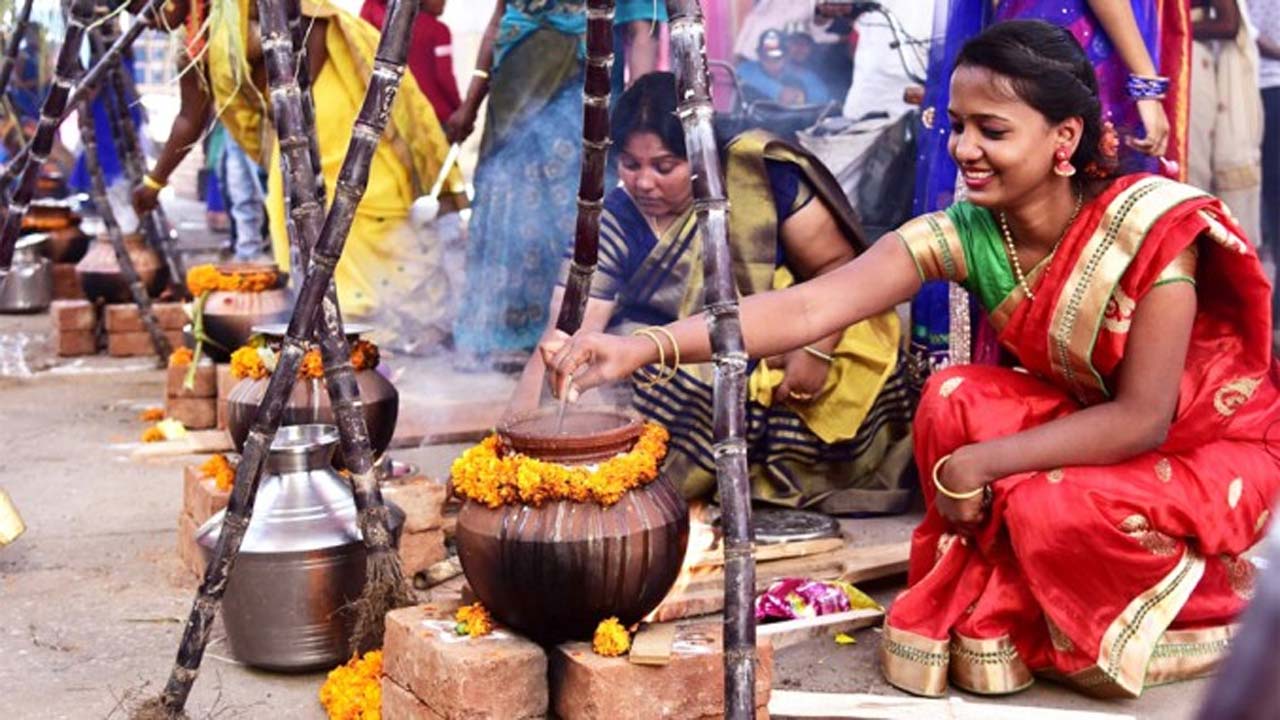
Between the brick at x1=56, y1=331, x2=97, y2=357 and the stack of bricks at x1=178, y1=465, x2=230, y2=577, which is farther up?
the stack of bricks at x1=178, y1=465, x2=230, y2=577

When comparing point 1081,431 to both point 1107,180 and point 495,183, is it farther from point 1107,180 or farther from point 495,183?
point 495,183

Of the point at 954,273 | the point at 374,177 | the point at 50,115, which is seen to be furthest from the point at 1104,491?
the point at 374,177

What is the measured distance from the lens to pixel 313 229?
316 centimetres

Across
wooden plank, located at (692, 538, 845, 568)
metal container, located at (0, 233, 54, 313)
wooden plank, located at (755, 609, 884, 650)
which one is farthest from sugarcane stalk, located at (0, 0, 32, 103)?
metal container, located at (0, 233, 54, 313)

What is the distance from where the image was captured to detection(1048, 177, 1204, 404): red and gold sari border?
3.09m

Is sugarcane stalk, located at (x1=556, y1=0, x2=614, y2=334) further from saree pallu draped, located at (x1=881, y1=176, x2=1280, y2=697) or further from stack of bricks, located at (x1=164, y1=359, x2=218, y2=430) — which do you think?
stack of bricks, located at (x1=164, y1=359, x2=218, y2=430)

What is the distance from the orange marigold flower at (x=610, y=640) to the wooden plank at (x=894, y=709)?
387 mm

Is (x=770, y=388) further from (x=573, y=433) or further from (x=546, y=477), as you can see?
(x=546, y=477)

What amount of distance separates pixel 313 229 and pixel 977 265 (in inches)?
58.9

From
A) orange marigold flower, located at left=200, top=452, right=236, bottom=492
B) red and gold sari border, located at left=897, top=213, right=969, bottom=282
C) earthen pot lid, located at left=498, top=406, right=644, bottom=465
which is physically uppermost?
red and gold sari border, located at left=897, top=213, right=969, bottom=282

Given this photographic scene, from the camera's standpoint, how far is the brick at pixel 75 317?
7957 millimetres

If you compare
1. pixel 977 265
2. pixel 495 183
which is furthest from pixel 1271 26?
pixel 977 265

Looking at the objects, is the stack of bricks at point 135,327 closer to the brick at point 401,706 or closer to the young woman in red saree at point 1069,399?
the brick at point 401,706

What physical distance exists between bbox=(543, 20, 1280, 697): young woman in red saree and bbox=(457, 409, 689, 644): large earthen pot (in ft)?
0.97
